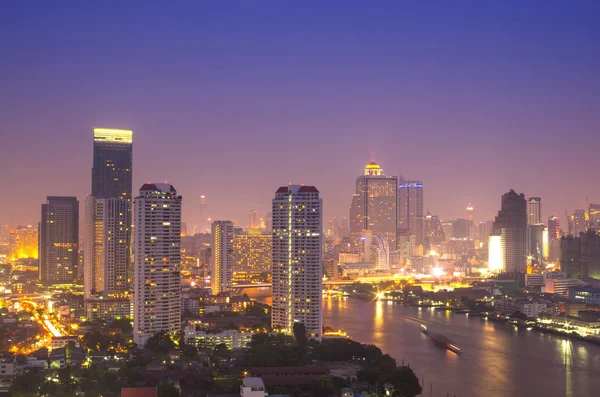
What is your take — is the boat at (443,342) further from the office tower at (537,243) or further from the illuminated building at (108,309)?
the office tower at (537,243)

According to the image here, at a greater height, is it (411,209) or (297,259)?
(411,209)

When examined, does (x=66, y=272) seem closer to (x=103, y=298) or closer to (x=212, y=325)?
(x=103, y=298)

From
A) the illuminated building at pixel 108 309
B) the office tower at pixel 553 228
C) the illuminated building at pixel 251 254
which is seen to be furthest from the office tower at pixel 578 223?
the illuminated building at pixel 108 309

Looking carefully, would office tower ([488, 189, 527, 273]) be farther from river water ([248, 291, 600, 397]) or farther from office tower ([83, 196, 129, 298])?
office tower ([83, 196, 129, 298])

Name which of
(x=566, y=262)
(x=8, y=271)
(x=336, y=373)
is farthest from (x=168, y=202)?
(x=566, y=262)

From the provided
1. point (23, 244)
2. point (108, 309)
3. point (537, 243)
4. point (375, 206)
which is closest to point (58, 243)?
point (108, 309)

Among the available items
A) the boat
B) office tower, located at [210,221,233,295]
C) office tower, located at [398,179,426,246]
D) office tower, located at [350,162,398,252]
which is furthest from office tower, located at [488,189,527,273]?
the boat

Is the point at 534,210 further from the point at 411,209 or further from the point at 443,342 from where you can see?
the point at 443,342
